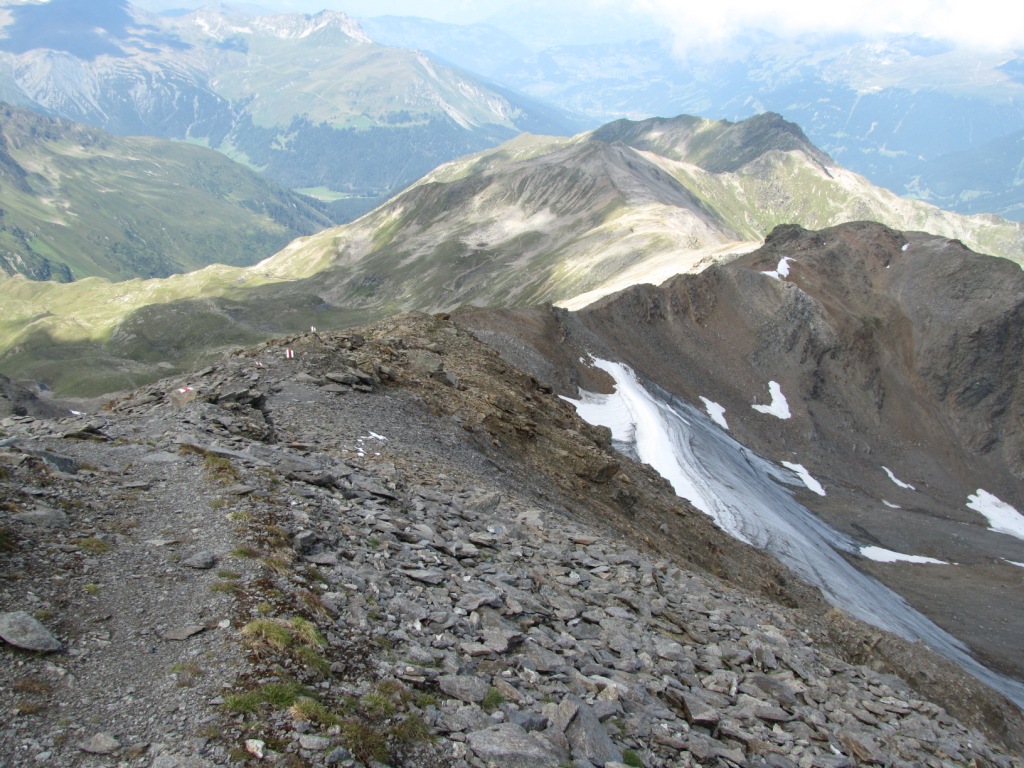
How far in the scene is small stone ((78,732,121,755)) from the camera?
24.3ft

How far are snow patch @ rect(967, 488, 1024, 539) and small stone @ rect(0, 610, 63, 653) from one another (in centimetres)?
9875

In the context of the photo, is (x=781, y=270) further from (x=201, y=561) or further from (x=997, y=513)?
(x=201, y=561)

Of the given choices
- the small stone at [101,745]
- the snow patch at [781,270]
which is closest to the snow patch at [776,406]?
the snow patch at [781,270]

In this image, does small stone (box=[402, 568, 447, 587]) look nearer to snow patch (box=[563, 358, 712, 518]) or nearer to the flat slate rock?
the flat slate rock

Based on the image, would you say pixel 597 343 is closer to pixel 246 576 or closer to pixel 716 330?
pixel 716 330

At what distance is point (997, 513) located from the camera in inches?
3415

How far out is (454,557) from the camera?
48.4 feet

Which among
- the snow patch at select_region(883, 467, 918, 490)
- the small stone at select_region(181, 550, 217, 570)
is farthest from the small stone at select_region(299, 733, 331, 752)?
the snow patch at select_region(883, 467, 918, 490)

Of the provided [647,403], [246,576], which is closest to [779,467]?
[647,403]

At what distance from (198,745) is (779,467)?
242ft

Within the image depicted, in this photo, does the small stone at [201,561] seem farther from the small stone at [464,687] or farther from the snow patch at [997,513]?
the snow patch at [997,513]

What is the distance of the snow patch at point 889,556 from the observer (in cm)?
6050

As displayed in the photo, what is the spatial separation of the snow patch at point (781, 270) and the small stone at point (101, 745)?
349 feet

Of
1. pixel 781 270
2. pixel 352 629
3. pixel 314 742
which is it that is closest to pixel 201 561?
pixel 352 629
